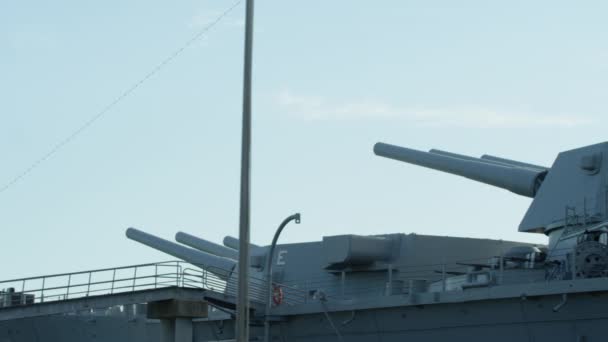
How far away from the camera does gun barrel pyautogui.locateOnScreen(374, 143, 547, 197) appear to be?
2989 centimetres

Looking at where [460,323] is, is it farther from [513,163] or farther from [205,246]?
[205,246]

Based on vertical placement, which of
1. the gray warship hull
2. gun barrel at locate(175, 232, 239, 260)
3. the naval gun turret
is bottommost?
the gray warship hull

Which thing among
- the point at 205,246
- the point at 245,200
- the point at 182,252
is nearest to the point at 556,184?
the point at 245,200

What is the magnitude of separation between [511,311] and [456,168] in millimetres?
7144

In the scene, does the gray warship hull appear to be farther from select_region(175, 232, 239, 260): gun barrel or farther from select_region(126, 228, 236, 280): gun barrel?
select_region(175, 232, 239, 260): gun barrel

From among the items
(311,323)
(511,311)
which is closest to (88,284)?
(311,323)

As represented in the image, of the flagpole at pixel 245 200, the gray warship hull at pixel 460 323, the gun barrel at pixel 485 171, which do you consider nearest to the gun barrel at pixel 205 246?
the gray warship hull at pixel 460 323

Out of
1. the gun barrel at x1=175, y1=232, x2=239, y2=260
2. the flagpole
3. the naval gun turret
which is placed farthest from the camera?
the gun barrel at x1=175, y1=232, x2=239, y2=260

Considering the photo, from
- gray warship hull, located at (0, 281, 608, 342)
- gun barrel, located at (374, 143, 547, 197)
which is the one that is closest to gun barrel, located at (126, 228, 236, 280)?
gray warship hull, located at (0, 281, 608, 342)

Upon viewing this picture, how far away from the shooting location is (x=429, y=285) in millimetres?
27594

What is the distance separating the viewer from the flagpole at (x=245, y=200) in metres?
16.4

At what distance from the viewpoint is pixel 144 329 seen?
121 feet

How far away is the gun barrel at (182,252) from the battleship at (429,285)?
7.18 feet

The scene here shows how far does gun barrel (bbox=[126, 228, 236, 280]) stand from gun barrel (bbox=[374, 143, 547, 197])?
6.97 m
